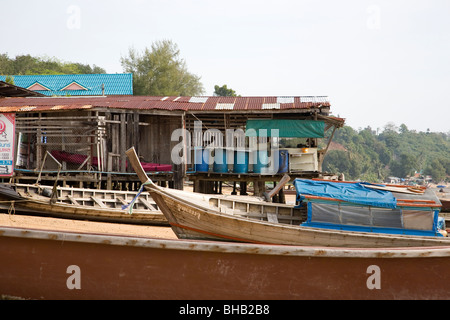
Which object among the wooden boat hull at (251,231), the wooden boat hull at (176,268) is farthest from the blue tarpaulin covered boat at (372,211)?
the wooden boat hull at (176,268)

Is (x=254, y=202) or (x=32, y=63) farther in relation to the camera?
(x=32, y=63)

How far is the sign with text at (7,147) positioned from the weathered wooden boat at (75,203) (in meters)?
Answer: 2.03

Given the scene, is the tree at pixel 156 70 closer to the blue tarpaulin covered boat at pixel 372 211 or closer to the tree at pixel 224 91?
the tree at pixel 224 91

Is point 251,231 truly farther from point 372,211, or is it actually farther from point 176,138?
point 176,138

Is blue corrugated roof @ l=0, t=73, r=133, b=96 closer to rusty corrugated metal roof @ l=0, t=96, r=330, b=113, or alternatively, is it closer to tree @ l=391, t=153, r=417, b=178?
rusty corrugated metal roof @ l=0, t=96, r=330, b=113

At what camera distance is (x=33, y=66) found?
53031 millimetres

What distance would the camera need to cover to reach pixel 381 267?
6.06m

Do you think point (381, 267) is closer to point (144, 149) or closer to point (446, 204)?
point (144, 149)

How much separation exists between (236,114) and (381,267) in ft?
41.0

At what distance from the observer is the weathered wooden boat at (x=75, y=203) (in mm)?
14133

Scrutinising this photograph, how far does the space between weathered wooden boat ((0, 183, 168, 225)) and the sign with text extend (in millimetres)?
2029

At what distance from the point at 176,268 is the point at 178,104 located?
12.3 meters
